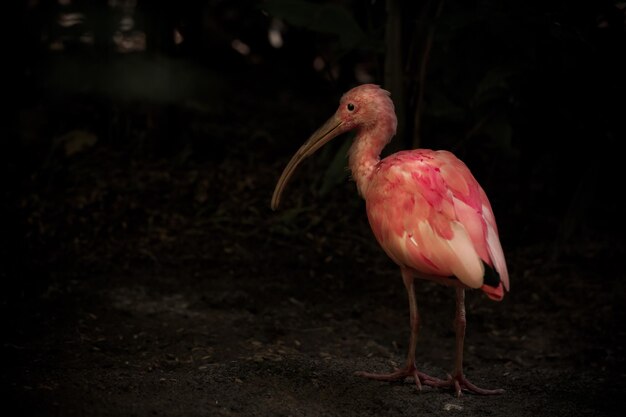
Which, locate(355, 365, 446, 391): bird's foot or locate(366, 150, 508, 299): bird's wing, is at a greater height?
locate(366, 150, 508, 299): bird's wing

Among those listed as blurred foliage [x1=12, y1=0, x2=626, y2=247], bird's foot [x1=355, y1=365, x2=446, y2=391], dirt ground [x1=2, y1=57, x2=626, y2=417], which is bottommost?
dirt ground [x1=2, y1=57, x2=626, y2=417]

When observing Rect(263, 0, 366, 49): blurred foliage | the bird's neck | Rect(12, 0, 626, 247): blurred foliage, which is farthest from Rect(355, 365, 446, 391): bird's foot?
Rect(263, 0, 366, 49): blurred foliage

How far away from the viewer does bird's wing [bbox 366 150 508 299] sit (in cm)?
381

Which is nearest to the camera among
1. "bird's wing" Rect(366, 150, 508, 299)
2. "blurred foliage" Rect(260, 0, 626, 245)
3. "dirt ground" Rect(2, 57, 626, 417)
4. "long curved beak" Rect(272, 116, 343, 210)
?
"bird's wing" Rect(366, 150, 508, 299)

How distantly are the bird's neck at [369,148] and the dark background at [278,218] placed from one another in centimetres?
97

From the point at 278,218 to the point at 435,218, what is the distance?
9.31ft

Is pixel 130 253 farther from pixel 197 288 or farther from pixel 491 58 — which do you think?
pixel 491 58

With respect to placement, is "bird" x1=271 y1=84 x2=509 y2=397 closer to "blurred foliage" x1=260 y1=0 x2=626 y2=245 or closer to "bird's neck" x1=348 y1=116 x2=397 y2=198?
"bird's neck" x1=348 y1=116 x2=397 y2=198

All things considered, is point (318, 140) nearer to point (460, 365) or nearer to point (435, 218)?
point (435, 218)

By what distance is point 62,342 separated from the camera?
15.4 feet

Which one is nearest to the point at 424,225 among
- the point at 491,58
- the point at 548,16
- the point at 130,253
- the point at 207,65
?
the point at 548,16

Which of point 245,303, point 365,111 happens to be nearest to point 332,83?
point 245,303

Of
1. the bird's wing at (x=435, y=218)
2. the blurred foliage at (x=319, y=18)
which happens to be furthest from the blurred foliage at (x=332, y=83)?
the bird's wing at (x=435, y=218)

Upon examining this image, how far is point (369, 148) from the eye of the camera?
443 centimetres
